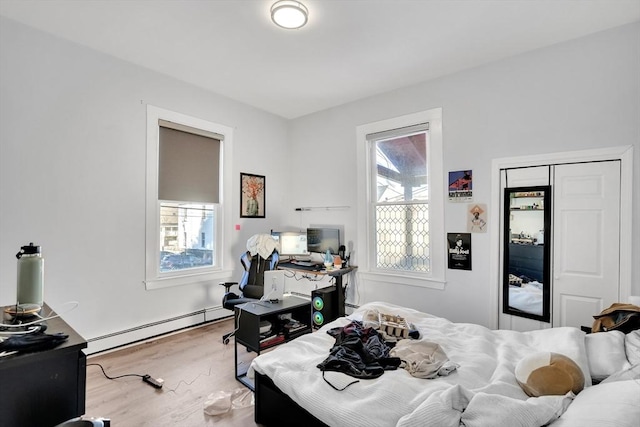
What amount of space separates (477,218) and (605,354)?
182cm

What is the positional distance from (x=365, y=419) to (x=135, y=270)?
3.07m

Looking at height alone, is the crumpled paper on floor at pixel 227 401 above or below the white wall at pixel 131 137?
below

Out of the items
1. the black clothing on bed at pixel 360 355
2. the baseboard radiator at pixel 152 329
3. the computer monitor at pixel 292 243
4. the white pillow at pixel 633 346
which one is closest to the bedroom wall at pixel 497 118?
the computer monitor at pixel 292 243

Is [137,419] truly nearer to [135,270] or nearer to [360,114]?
Result: [135,270]

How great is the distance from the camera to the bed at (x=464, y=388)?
49.1 inches

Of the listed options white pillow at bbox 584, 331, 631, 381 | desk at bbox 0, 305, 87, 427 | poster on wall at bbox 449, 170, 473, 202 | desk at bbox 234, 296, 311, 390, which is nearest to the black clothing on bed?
desk at bbox 234, 296, 311, 390

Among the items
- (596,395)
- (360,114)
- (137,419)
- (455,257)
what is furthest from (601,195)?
(137,419)

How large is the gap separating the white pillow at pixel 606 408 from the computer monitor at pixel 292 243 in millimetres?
3618

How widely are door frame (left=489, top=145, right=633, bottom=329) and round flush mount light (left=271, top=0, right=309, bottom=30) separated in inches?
93.9

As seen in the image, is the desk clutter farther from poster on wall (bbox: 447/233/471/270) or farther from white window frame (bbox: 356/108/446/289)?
poster on wall (bbox: 447/233/471/270)

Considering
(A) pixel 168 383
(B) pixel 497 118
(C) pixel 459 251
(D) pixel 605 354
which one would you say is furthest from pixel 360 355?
(B) pixel 497 118

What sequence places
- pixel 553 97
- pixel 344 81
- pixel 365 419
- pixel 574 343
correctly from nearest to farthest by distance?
pixel 365 419 → pixel 574 343 → pixel 553 97 → pixel 344 81

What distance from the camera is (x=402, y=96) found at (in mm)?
3957

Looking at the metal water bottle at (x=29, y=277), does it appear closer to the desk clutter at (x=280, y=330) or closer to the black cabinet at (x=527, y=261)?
the desk clutter at (x=280, y=330)
